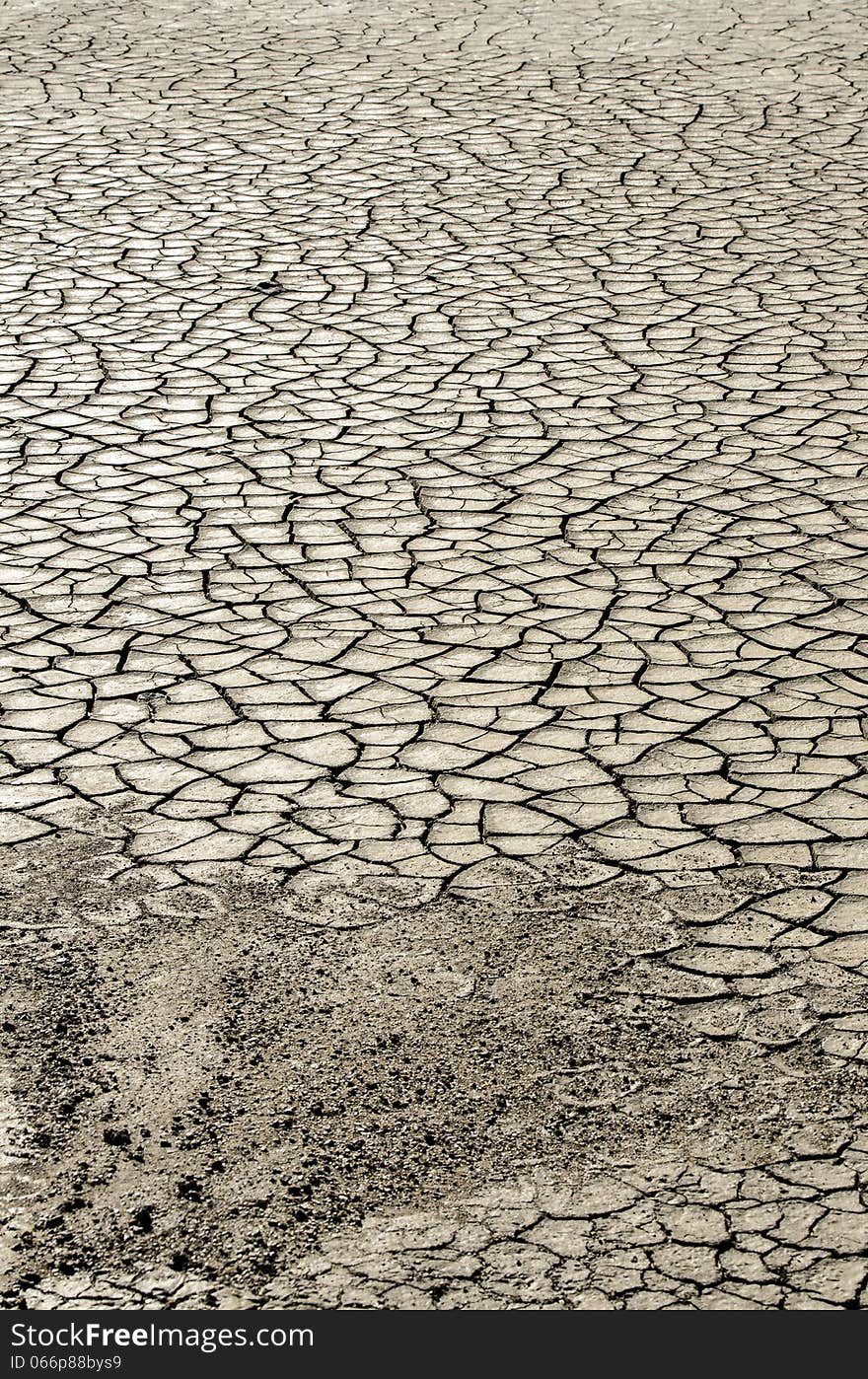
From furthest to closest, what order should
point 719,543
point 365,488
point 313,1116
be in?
point 365,488
point 719,543
point 313,1116

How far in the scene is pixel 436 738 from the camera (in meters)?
3.48

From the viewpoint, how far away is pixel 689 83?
328 inches

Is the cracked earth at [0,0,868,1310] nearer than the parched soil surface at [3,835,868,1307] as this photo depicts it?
No

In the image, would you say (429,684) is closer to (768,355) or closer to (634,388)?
(634,388)

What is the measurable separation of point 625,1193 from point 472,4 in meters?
9.00

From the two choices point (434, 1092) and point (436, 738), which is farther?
point (436, 738)

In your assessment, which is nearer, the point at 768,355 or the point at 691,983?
the point at 691,983

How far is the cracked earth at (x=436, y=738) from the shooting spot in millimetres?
2420

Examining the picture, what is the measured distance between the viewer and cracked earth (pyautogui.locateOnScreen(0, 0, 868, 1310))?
2420 millimetres

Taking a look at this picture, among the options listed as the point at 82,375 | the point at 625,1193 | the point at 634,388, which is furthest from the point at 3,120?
the point at 625,1193

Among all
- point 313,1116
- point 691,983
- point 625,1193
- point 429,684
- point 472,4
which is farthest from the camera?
point 472,4

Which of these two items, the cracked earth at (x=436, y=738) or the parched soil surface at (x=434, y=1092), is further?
the cracked earth at (x=436, y=738)

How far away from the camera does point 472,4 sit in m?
A: 10.0
